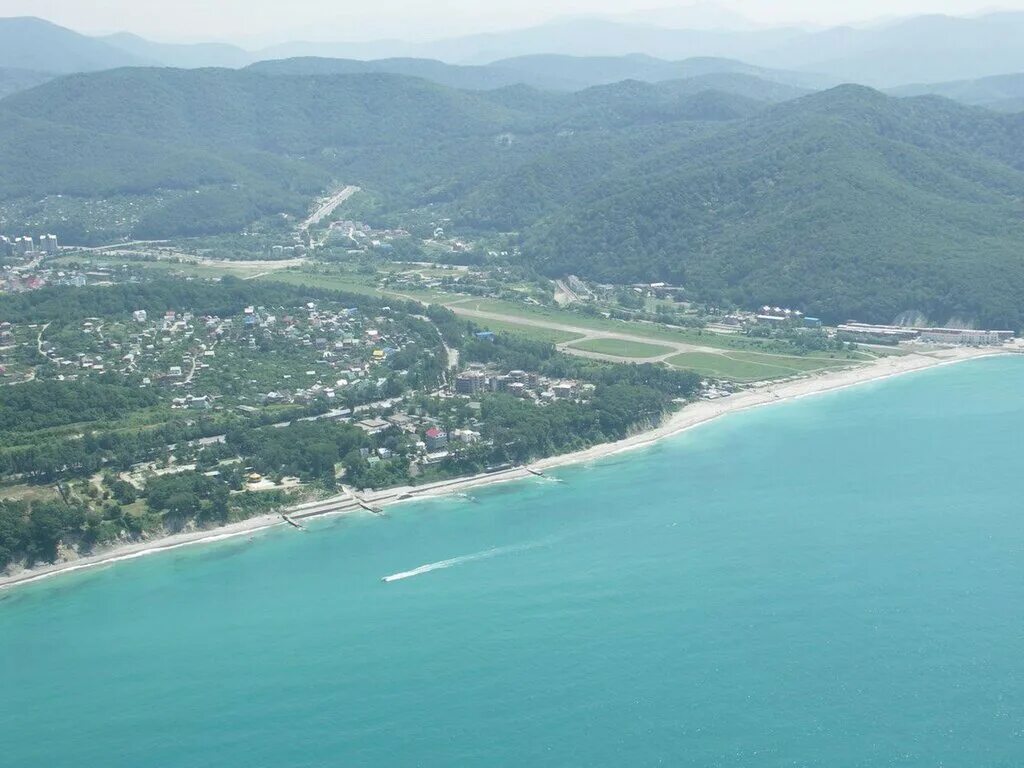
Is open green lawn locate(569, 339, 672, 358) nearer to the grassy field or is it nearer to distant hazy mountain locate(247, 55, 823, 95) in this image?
the grassy field

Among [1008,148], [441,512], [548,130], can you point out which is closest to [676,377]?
[441,512]

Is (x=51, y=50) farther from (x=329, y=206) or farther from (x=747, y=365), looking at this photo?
(x=747, y=365)

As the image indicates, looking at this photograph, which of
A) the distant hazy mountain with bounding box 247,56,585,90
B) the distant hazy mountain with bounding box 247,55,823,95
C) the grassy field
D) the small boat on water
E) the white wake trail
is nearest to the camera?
the white wake trail

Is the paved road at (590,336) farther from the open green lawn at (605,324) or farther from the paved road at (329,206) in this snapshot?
the paved road at (329,206)

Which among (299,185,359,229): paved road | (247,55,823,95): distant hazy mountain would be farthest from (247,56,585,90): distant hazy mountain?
(299,185,359,229): paved road

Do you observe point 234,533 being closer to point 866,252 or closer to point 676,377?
point 676,377

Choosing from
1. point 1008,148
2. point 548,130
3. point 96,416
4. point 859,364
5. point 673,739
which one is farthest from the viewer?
point 548,130
